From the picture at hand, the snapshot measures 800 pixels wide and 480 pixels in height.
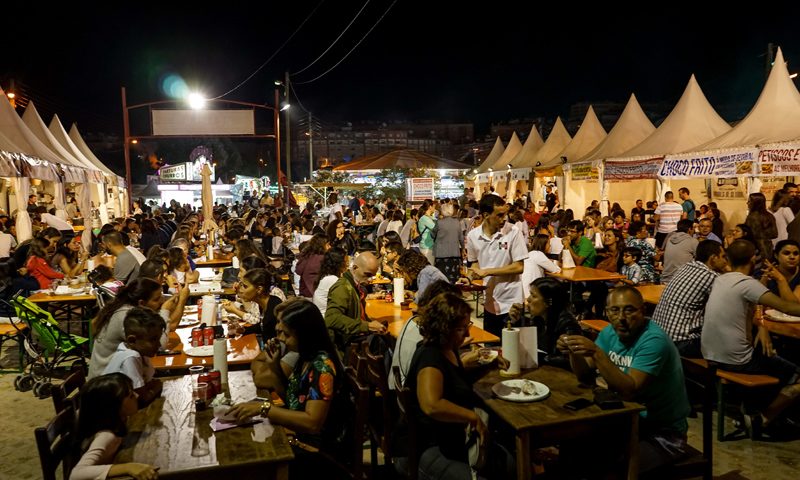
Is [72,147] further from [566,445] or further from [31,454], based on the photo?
[566,445]

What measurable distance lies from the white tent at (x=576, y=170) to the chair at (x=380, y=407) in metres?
13.9

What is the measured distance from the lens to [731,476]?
3922 millimetres

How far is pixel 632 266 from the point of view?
299 inches

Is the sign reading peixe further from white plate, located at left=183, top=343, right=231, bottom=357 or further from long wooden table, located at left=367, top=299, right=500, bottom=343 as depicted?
white plate, located at left=183, top=343, right=231, bottom=357

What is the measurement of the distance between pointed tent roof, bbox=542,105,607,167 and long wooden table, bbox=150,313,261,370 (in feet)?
50.7

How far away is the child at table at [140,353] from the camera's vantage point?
3188 mm

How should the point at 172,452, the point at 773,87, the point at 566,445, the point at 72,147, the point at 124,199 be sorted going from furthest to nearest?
1. the point at 124,199
2. the point at 72,147
3. the point at 773,87
4. the point at 566,445
5. the point at 172,452

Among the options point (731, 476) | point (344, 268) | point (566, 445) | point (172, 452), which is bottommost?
point (731, 476)

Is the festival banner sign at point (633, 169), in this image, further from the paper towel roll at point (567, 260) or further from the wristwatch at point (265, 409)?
the wristwatch at point (265, 409)

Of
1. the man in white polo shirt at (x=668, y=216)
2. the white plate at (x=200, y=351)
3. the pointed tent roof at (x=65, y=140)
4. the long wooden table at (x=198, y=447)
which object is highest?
the pointed tent roof at (x=65, y=140)

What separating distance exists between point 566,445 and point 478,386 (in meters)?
0.64

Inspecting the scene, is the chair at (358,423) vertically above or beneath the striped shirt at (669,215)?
beneath

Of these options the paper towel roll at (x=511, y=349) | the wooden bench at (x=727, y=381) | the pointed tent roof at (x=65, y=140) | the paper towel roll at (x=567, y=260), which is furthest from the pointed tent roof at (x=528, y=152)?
the paper towel roll at (x=511, y=349)

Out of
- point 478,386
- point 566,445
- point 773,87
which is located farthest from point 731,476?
point 773,87
